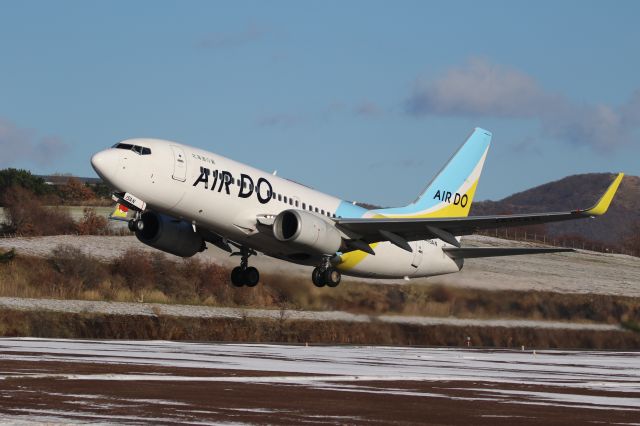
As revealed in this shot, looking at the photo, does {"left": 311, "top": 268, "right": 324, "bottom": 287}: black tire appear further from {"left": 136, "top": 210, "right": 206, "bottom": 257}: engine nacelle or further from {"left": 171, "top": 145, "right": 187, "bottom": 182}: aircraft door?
{"left": 171, "top": 145, "right": 187, "bottom": 182}: aircraft door

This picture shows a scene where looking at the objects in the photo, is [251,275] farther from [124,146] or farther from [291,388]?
[291,388]

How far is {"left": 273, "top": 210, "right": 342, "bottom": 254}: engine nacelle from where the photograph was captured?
47.4 metres

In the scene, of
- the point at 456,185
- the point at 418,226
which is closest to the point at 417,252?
the point at 418,226

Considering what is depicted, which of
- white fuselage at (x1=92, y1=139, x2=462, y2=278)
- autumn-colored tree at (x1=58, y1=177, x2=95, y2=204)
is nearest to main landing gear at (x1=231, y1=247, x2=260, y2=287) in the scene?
white fuselage at (x1=92, y1=139, x2=462, y2=278)

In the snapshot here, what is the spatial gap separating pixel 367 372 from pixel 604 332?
30.3 meters

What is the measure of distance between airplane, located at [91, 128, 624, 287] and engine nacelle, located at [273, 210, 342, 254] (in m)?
0.04

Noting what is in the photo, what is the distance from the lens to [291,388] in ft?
92.9

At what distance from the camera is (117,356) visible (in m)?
38.2

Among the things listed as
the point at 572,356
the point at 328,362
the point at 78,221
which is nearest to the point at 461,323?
the point at 572,356

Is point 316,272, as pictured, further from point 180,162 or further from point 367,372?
point 367,372

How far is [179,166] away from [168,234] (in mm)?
5955

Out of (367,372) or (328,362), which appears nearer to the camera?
(367,372)

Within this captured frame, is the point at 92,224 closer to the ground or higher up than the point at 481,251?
higher up

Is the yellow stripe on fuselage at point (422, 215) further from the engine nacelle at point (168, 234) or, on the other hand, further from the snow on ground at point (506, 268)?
the engine nacelle at point (168, 234)
